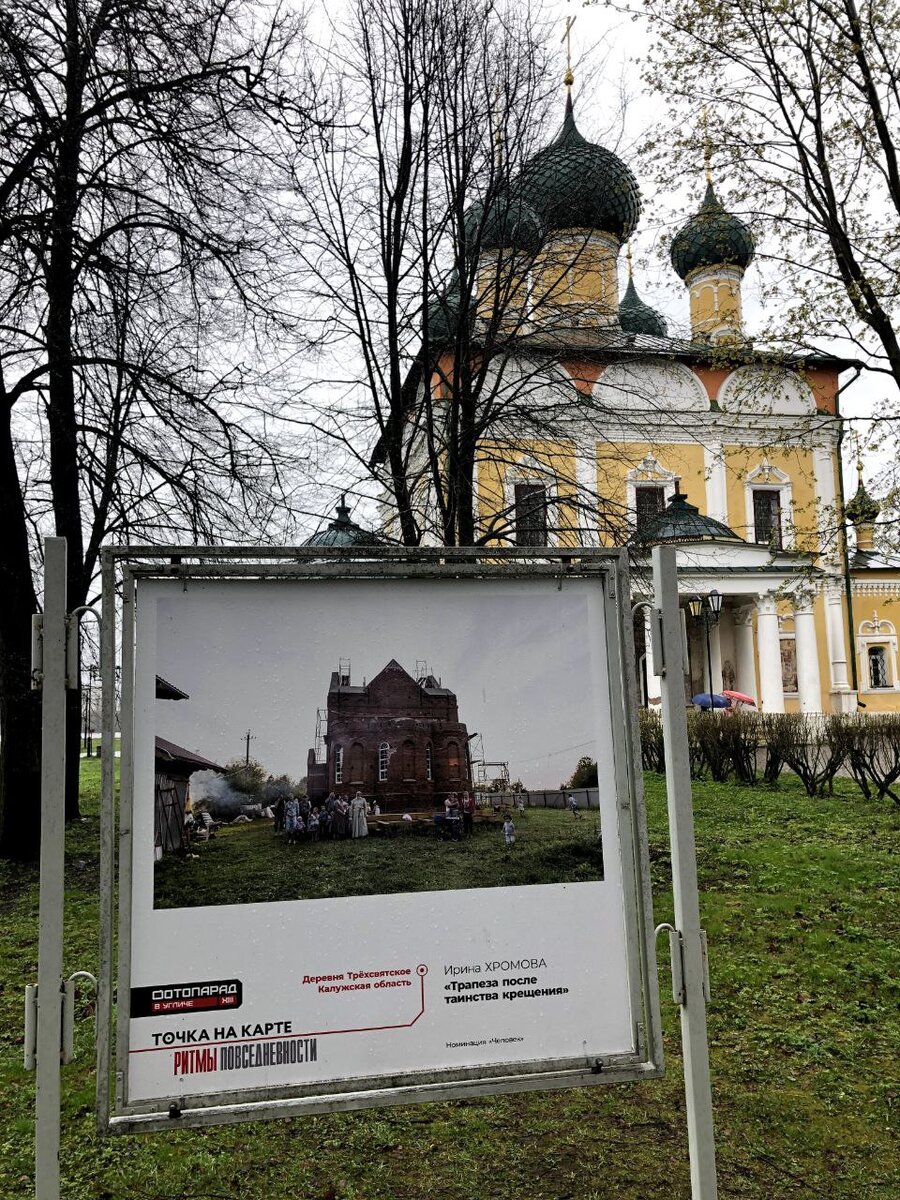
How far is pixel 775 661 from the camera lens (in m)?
→ 34.4

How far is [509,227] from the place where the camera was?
420 inches

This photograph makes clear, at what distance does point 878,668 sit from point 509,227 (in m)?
37.7

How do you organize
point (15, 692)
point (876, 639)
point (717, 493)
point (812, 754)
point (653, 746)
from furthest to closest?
point (876, 639) → point (717, 493) → point (653, 746) → point (812, 754) → point (15, 692)

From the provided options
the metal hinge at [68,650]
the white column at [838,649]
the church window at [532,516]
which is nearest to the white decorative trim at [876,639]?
the white column at [838,649]

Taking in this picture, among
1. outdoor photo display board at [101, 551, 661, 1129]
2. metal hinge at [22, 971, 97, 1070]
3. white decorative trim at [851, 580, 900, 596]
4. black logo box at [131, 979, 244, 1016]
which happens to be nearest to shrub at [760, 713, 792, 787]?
outdoor photo display board at [101, 551, 661, 1129]

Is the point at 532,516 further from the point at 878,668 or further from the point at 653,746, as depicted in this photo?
the point at 878,668

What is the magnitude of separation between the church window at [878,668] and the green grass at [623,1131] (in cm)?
3882

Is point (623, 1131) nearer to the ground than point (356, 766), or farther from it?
nearer to the ground

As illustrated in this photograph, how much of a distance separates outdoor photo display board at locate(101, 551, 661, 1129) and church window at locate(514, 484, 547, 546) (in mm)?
6006

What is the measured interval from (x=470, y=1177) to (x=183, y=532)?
774cm

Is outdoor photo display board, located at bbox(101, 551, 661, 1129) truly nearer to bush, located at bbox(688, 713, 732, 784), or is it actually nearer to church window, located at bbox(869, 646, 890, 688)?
bush, located at bbox(688, 713, 732, 784)

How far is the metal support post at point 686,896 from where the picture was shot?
10.8 ft

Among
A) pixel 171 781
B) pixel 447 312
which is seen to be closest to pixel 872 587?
pixel 447 312

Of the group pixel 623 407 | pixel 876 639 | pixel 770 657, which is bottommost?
pixel 770 657
